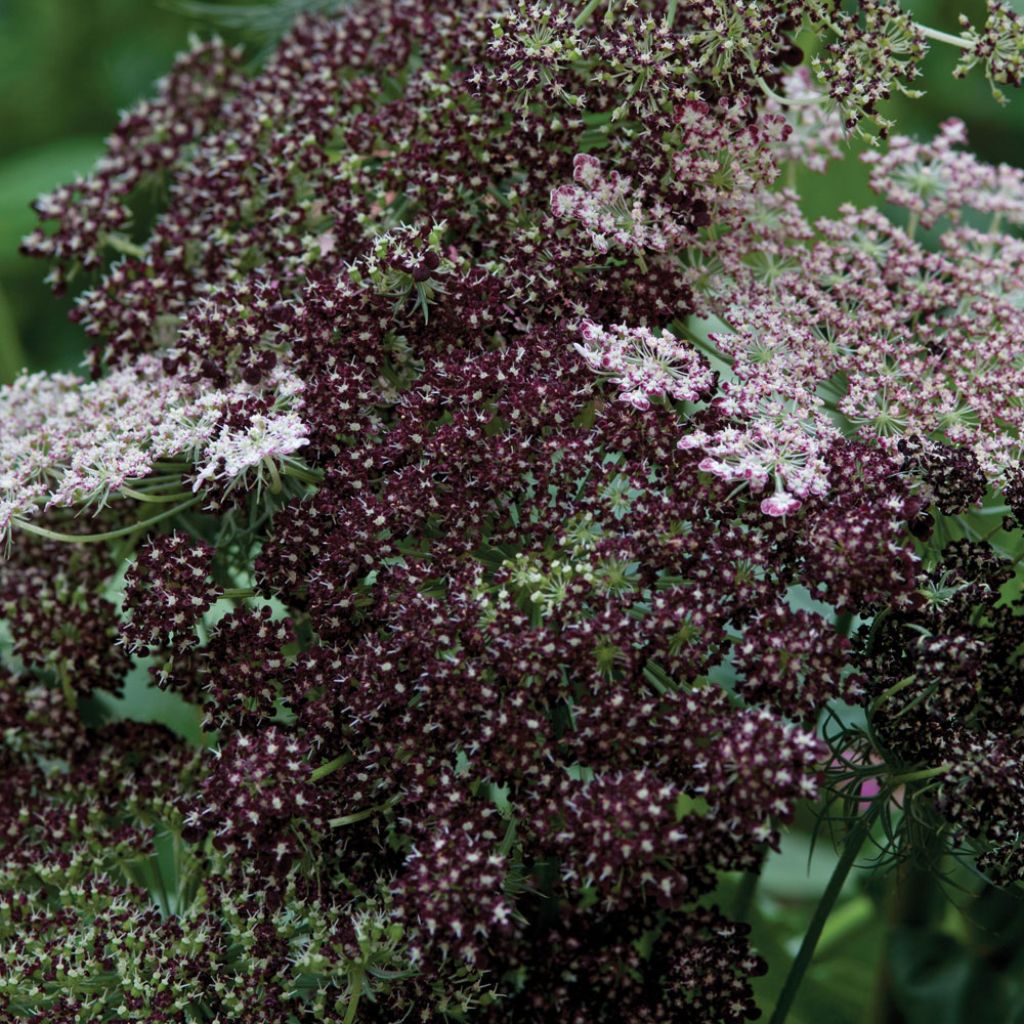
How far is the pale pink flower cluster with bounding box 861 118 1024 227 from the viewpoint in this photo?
1410 mm

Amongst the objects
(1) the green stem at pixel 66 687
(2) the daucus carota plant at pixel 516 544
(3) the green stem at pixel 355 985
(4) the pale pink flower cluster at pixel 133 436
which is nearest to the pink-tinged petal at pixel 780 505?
(2) the daucus carota plant at pixel 516 544

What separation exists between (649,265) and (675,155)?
0.10m

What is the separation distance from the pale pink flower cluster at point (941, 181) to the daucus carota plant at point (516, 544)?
0.10m

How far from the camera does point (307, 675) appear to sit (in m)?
1.05

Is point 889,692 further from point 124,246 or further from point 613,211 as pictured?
point 124,246

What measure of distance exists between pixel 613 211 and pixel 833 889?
2.17ft

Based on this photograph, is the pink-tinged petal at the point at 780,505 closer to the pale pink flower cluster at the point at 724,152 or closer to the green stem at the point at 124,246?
the pale pink flower cluster at the point at 724,152

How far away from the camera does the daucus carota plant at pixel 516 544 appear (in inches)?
38.0

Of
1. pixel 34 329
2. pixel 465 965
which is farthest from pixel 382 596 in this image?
pixel 34 329

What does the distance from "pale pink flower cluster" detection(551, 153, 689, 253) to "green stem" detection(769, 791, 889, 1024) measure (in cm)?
54

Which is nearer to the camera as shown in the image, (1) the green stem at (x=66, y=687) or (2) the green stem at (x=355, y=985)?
(2) the green stem at (x=355, y=985)

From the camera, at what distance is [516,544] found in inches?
41.8

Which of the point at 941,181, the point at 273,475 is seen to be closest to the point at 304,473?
the point at 273,475

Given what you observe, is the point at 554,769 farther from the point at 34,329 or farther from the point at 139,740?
the point at 34,329
